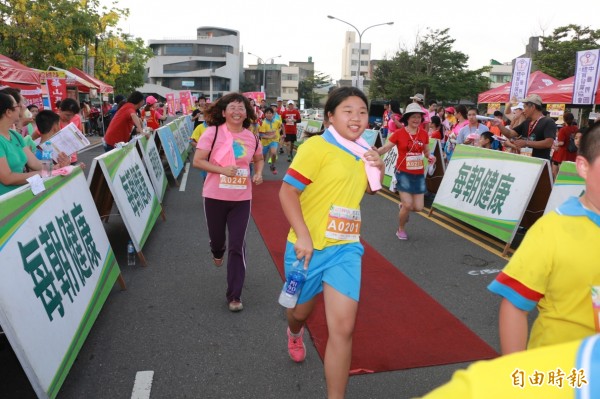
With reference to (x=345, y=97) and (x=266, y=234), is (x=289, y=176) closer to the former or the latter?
(x=345, y=97)

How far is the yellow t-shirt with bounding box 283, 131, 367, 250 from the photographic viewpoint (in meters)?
2.65

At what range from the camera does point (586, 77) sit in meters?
12.9

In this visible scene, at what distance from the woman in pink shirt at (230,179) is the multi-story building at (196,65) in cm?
9028

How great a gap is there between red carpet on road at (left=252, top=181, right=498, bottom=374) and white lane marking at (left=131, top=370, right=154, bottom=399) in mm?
1253

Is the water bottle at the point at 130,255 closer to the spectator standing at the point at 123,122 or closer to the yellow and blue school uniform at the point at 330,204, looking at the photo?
the yellow and blue school uniform at the point at 330,204

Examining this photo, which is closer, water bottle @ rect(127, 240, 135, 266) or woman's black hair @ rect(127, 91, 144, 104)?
water bottle @ rect(127, 240, 135, 266)

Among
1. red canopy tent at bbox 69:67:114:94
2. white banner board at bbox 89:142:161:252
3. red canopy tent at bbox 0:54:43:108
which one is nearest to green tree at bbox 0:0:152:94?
red canopy tent at bbox 69:67:114:94

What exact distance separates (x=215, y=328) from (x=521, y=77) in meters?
15.2

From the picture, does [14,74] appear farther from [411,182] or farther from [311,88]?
[311,88]

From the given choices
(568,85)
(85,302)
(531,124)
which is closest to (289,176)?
(85,302)

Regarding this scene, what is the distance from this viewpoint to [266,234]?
7.15m

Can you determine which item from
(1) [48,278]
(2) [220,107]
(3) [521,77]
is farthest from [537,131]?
(3) [521,77]

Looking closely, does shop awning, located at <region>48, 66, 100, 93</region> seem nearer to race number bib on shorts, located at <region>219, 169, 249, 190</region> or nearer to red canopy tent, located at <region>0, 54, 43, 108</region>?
red canopy tent, located at <region>0, 54, 43, 108</region>

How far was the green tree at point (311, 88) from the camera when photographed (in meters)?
93.1
